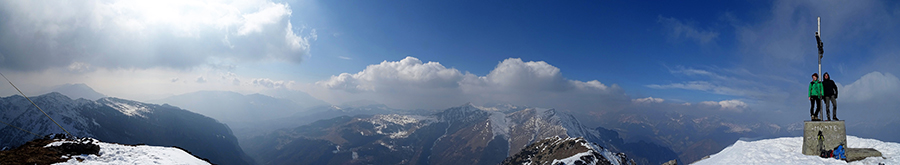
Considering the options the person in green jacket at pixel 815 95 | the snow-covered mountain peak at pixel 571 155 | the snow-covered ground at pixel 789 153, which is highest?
the person in green jacket at pixel 815 95

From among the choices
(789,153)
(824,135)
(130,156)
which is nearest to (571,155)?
(789,153)

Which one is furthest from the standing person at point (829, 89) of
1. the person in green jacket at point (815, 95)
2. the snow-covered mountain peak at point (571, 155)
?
the snow-covered mountain peak at point (571, 155)

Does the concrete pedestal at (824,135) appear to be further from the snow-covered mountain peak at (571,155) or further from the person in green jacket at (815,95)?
the snow-covered mountain peak at (571,155)

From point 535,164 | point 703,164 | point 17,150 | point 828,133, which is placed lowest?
point 535,164

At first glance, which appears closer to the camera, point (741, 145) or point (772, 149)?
point (772, 149)

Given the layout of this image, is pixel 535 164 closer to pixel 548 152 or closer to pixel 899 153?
pixel 548 152

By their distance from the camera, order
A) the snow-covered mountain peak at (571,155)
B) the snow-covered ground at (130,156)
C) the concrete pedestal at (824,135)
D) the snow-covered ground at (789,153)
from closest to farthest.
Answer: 1. the snow-covered ground at (789,153)
2. the concrete pedestal at (824,135)
3. the snow-covered ground at (130,156)
4. the snow-covered mountain peak at (571,155)

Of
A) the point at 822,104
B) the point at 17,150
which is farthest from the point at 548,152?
the point at 17,150

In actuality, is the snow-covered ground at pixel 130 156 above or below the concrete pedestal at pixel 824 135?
below
